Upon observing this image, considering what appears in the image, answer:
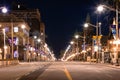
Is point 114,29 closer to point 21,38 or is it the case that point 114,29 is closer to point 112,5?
point 112,5

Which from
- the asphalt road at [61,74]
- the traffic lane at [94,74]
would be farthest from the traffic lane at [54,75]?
the traffic lane at [94,74]

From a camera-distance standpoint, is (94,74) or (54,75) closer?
(54,75)

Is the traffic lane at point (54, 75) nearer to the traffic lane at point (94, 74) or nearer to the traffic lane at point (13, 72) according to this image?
the traffic lane at point (94, 74)

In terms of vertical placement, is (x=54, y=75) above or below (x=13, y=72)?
above

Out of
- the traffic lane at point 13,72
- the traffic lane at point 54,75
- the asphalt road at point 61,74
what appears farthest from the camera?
the traffic lane at point 13,72

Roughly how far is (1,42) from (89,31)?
250 ft

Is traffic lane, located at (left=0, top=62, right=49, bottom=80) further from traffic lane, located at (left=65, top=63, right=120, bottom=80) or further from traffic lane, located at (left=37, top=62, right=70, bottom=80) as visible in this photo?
traffic lane, located at (left=65, top=63, right=120, bottom=80)

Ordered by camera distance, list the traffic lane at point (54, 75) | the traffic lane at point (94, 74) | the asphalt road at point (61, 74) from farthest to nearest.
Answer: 1. the asphalt road at point (61, 74)
2. the traffic lane at point (54, 75)
3. the traffic lane at point (94, 74)

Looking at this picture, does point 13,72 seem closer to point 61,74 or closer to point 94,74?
point 61,74

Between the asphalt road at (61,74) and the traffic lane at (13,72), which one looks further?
the traffic lane at (13,72)

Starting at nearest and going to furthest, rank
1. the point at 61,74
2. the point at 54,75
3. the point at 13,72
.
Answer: the point at 54,75, the point at 61,74, the point at 13,72

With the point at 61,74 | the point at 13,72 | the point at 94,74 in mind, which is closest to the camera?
the point at 94,74

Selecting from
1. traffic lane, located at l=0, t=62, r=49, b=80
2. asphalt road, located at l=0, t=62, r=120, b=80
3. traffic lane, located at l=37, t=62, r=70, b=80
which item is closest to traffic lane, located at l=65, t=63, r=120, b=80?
asphalt road, located at l=0, t=62, r=120, b=80

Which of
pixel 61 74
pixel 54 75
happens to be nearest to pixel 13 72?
pixel 61 74
